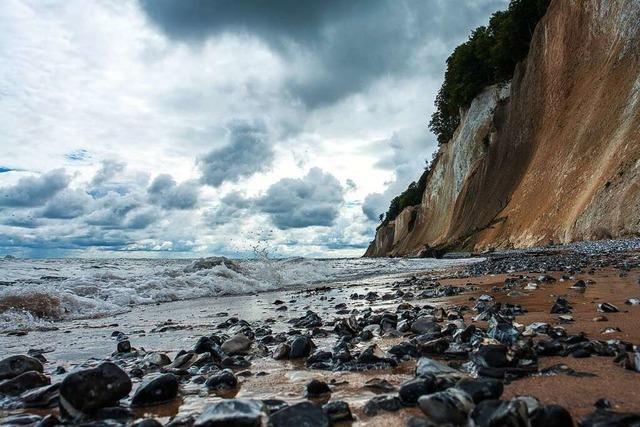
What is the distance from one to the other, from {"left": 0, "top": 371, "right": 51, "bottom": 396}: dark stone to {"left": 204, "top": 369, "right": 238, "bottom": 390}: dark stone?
1.25 m

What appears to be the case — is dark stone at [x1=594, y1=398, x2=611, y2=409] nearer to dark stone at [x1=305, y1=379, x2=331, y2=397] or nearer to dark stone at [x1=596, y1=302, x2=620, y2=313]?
dark stone at [x1=305, y1=379, x2=331, y2=397]

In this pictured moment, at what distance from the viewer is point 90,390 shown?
253cm

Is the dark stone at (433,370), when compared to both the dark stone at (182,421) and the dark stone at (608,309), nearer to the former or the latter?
the dark stone at (182,421)

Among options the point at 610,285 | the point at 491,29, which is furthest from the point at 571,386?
the point at 491,29

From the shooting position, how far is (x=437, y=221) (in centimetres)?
5472

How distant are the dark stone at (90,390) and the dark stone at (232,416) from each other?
2.76ft

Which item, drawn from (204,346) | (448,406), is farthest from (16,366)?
(448,406)

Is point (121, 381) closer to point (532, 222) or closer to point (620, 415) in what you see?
point (620, 415)

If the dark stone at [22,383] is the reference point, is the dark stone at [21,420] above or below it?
below

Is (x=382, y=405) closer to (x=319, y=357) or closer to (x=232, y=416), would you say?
(x=232, y=416)

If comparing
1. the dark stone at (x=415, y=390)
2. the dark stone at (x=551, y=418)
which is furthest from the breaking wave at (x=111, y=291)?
the dark stone at (x=551, y=418)

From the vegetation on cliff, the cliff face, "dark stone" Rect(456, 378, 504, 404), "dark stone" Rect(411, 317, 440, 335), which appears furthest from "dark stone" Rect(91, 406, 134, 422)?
the vegetation on cliff

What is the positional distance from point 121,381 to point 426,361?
1.90 m

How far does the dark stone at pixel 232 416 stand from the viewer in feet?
6.62
